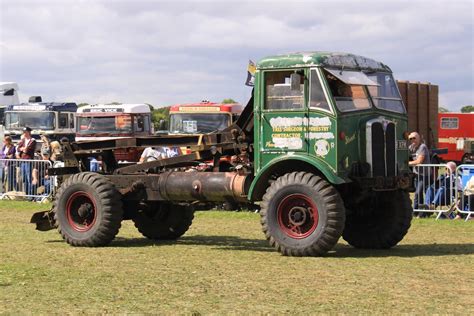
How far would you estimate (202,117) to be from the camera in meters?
28.0

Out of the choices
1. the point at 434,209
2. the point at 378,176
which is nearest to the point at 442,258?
the point at 378,176

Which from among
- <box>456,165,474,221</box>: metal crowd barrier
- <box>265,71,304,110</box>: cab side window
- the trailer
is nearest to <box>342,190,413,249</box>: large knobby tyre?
<box>265,71,304,110</box>: cab side window

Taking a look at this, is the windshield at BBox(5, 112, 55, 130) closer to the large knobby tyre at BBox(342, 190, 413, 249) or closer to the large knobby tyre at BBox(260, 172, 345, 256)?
the large knobby tyre at BBox(342, 190, 413, 249)

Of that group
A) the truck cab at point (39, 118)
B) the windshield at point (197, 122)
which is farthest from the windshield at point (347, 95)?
the truck cab at point (39, 118)

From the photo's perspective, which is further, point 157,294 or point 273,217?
point 273,217

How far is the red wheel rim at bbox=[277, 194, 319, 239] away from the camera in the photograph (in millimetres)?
13000

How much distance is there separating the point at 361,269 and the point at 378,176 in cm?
200

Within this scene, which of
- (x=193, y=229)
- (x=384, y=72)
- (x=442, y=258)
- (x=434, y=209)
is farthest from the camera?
(x=434, y=209)

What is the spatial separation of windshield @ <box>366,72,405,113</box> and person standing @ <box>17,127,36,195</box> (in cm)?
1292

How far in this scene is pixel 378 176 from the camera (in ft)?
44.0

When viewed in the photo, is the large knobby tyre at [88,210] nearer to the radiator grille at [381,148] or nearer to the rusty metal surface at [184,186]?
the rusty metal surface at [184,186]

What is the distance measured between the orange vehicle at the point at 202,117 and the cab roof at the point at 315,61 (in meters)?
13.9

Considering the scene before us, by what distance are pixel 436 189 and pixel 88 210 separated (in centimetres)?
840

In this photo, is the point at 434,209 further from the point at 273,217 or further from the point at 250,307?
the point at 250,307
